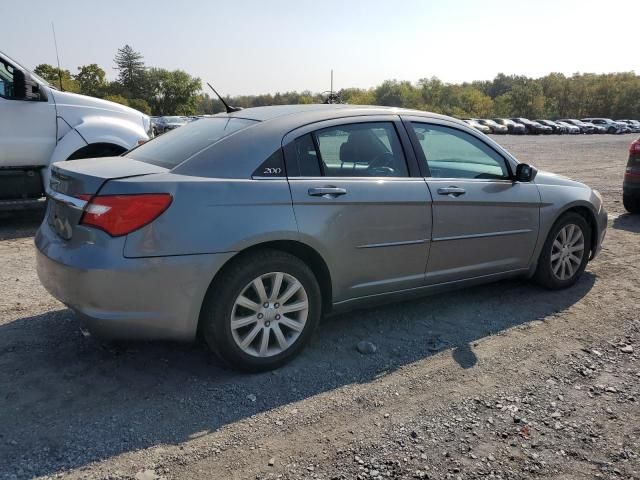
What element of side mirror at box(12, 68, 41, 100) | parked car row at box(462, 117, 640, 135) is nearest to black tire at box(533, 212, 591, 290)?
side mirror at box(12, 68, 41, 100)

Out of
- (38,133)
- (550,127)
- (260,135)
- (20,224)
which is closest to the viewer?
(260,135)

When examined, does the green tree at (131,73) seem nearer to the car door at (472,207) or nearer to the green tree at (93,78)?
the green tree at (93,78)

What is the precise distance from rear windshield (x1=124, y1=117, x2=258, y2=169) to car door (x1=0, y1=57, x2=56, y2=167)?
3.77 meters

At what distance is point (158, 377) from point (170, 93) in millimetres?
121670

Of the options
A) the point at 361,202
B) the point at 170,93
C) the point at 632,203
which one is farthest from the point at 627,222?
the point at 170,93

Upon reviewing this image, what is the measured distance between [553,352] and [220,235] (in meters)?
2.49

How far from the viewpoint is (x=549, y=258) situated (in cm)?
493

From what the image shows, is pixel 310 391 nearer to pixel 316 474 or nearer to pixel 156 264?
pixel 316 474

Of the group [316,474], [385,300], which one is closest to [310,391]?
[316,474]

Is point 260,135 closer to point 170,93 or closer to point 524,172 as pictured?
point 524,172

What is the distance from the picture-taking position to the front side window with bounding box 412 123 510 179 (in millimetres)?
4195

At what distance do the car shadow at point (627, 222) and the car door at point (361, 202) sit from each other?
5.27 meters

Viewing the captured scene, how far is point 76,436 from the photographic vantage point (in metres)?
2.75

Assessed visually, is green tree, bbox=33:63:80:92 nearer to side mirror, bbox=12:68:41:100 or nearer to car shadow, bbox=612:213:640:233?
side mirror, bbox=12:68:41:100
